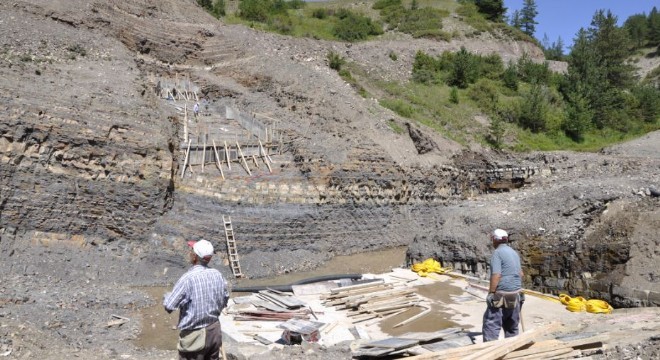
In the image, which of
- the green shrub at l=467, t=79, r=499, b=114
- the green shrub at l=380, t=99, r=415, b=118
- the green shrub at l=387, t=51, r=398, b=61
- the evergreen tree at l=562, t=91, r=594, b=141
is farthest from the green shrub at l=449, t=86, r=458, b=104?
the evergreen tree at l=562, t=91, r=594, b=141

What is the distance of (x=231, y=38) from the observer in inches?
1133

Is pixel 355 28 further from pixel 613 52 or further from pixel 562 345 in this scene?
pixel 562 345

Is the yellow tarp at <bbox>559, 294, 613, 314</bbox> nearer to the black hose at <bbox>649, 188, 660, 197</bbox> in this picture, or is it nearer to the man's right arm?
the black hose at <bbox>649, 188, 660, 197</bbox>

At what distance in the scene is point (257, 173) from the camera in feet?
58.1

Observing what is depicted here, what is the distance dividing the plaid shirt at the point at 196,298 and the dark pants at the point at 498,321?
12.3ft

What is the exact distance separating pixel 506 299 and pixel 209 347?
153 inches

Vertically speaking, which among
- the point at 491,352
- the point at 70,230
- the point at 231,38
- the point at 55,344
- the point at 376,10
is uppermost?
the point at 376,10

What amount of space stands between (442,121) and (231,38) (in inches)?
501

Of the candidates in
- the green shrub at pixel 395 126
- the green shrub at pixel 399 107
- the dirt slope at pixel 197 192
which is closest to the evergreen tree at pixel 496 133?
the dirt slope at pixel 197 192

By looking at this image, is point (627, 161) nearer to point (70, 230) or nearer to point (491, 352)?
point (491, 352)

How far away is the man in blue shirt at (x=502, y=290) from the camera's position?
677cm

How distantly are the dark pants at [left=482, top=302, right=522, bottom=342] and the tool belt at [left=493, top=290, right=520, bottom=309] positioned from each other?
0.11 meters

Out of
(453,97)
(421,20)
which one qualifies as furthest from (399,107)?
(421,20)

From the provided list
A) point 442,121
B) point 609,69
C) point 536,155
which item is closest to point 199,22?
point 442,121
